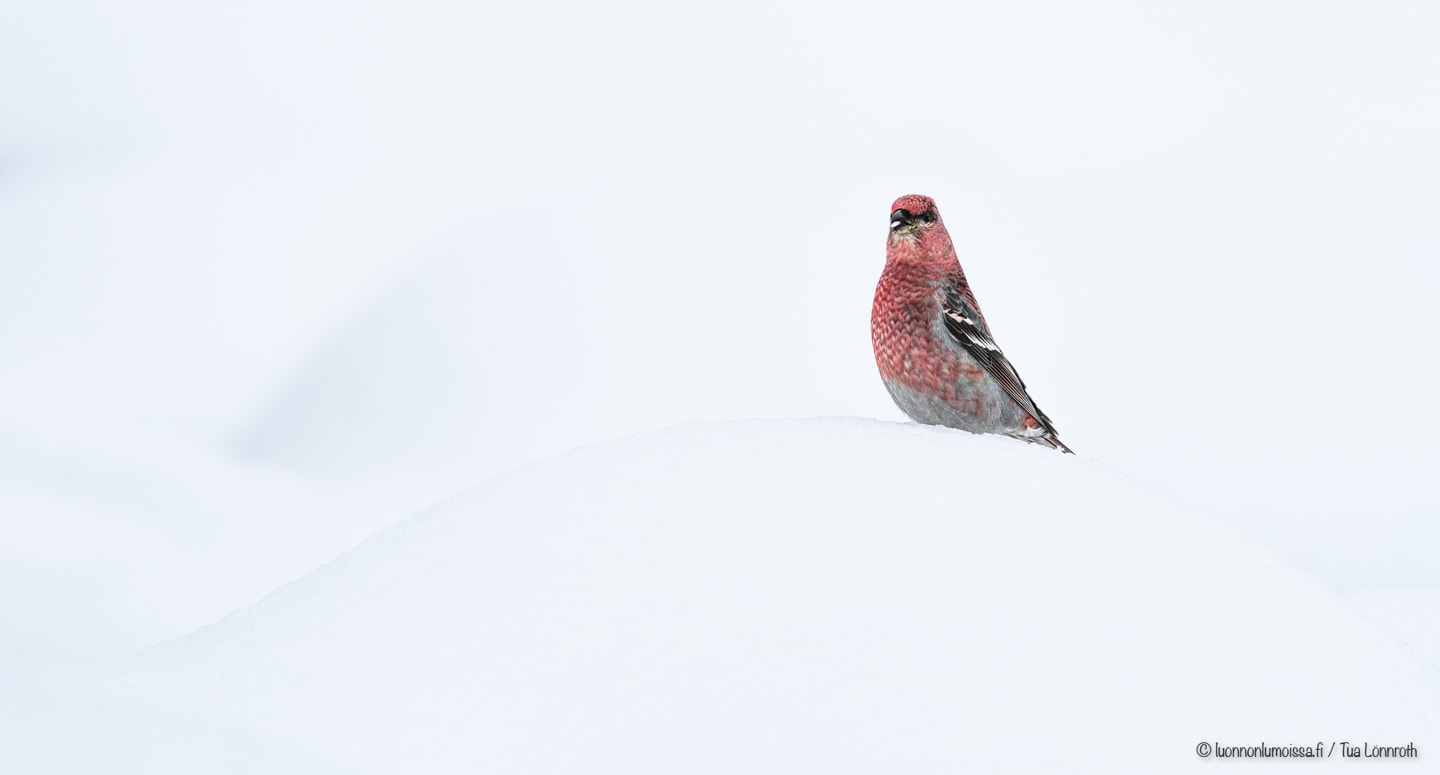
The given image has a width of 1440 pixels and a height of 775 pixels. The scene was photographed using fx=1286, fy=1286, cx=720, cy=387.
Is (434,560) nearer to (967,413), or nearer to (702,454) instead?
(702,454)

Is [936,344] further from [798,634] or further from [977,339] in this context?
[798,634]

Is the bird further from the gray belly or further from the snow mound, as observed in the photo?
the snow mound

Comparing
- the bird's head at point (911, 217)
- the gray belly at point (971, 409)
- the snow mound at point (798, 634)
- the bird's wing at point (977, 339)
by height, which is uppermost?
the bird's head at point (911, 217)

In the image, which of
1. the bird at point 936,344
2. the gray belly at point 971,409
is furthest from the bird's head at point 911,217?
the gray belly at point 971,409

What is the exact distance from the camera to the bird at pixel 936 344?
548 centimetres

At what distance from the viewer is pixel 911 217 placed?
18.5 ft

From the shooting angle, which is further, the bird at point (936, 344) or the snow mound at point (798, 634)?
the bird at point (936, 344)

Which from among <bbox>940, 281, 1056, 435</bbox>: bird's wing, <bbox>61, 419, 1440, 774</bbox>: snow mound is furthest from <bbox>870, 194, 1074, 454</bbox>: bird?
<bbox>61, 419, 1440, 774</bbox>: snow mound

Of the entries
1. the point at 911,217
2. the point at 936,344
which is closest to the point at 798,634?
the point at 936,344

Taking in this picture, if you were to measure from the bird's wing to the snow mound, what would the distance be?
898 mm

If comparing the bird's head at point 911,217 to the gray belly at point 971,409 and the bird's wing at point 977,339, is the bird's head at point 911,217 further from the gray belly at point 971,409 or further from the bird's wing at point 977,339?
the gray belly at point 971,409

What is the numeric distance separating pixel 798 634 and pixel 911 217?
2.55 metres

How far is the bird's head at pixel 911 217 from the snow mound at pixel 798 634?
1.31m

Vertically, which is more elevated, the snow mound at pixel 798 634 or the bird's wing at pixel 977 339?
the bird's wing at pixel 977 339
